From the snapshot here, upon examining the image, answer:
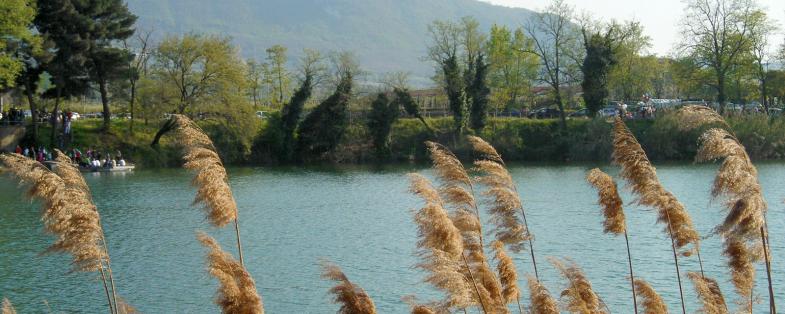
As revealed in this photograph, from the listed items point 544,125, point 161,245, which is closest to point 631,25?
point 544,125

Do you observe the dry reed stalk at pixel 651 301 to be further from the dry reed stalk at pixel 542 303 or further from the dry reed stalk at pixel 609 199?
the dry reed stalk at pixel 542 303

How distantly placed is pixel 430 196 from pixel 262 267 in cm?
1635

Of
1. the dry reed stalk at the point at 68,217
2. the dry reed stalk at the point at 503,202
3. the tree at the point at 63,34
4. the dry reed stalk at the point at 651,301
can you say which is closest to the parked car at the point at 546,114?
the tree at the point at 63,34

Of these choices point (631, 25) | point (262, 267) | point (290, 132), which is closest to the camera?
point (262, 267)

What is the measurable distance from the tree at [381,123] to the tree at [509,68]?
18.7m

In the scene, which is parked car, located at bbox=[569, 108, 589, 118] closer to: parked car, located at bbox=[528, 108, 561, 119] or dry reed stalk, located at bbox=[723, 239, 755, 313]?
parked car, located at bbox=[528, 108, 561, 119]

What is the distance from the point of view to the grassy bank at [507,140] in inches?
2744

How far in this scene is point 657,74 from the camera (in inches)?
4186

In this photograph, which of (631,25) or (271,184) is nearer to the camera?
(271,184)

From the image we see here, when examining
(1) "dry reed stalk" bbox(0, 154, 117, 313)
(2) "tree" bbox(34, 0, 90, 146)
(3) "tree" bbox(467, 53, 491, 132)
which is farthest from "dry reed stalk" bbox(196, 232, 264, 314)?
(3) "tree" bbox(467, 53, 491, 132)

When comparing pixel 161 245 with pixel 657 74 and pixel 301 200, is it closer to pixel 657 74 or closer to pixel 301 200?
pixel 301 200

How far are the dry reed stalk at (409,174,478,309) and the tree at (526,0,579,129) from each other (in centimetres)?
7071

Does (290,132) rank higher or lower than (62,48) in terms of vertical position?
lower

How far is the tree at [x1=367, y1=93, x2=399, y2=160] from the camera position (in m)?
77.6
